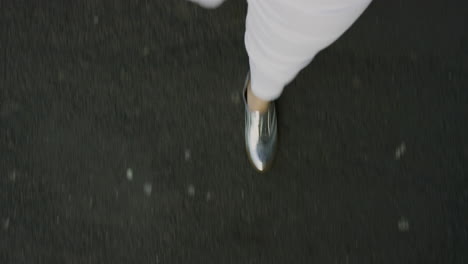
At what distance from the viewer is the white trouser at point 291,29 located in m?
0.46

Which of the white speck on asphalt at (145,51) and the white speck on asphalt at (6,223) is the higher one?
the white speck on asphalt at (145,51)

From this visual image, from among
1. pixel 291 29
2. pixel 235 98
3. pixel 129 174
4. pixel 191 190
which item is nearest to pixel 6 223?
pixel 129 174

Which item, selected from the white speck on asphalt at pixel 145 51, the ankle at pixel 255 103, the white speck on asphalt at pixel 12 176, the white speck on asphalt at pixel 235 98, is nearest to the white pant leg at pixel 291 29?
the ankle at pixel 255 103

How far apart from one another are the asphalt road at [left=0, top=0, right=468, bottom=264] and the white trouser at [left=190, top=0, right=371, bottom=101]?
1.28ft

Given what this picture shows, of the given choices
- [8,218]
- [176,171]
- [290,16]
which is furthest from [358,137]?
[8,218]

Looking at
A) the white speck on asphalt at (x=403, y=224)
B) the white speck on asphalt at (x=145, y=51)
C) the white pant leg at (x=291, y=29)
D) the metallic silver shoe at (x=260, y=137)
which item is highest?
the white pant leg at (x=291, y=29)

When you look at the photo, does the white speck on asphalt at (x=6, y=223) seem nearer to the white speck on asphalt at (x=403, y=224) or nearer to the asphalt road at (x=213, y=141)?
the asphalt road at (x=213, y=141)

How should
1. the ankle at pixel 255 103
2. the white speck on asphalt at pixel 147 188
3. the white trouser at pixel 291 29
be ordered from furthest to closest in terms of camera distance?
the white speck on asphalt at pixel 147 188, the ankle at pixel 255 103, the white trouser at pixel 291 29

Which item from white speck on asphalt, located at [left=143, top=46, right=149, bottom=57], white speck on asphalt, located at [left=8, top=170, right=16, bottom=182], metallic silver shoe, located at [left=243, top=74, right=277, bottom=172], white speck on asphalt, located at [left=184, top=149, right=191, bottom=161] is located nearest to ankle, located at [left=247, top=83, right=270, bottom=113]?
metallic silver shoe, located at [left=243, top=74, right=277, bottom=172]

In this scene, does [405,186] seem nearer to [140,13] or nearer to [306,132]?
[306,132]

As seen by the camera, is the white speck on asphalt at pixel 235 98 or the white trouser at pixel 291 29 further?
the white speck on asphalt at pixel 235 98

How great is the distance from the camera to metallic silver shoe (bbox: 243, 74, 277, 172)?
965 mm

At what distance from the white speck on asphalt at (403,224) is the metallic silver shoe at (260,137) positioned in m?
0.34

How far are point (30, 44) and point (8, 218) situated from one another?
44 centimetres
